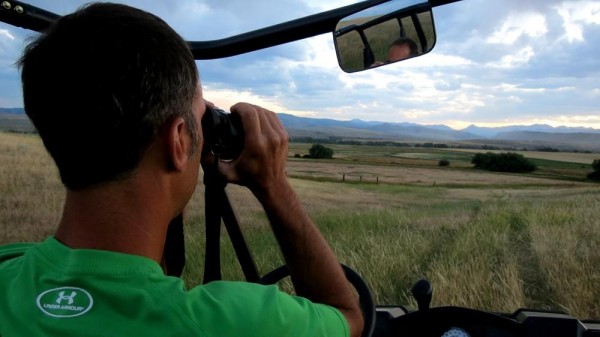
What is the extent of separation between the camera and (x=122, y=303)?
96cm

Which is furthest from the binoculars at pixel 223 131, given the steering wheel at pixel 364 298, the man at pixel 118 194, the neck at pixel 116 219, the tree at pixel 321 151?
the tree at pixel 321 151

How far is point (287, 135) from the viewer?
4.42 ft

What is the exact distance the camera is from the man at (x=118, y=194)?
0.97 meters

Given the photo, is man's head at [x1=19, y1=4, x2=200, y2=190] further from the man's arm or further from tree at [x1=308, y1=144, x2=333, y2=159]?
tree at [x1=308, y1=144, x2=333, y2=159]

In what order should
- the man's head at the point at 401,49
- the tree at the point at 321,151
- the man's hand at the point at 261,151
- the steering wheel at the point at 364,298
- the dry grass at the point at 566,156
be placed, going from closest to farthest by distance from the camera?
the man's hand at the point at 261,151
the steering wheel at the point at 364,298
the man's head at the point at 401,49
the tree at the point at 321,151
the dry grass at the point at 566,156

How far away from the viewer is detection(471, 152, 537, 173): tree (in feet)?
15.3

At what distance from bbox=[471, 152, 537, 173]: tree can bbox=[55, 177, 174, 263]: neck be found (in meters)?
4.10

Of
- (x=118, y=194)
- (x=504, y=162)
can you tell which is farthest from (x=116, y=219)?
(x=504, y=162)

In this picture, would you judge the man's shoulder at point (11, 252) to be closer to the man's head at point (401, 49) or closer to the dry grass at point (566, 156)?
the man's head at point (401, 49)

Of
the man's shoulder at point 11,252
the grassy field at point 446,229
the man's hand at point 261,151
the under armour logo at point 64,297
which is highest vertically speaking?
the man's hand at point 261,151

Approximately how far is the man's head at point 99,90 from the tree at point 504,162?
4.06 m

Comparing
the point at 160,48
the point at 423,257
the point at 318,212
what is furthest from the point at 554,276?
the point at 160,48

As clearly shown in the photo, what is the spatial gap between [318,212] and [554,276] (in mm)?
1856

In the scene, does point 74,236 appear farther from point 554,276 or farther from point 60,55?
point 554,276
